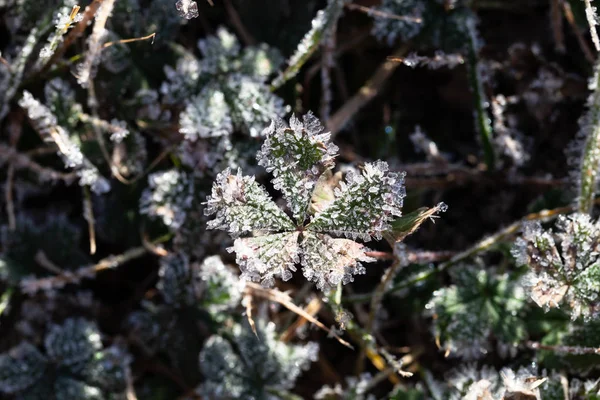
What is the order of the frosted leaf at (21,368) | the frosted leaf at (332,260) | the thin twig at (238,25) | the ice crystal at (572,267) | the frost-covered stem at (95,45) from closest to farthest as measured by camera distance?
the frosted leaf at (332,260)
the ice crystal at (572,267)
the frost-covered stem at (95,45)
the frosted leaf at (21,368)
the thin twig at (238,25)

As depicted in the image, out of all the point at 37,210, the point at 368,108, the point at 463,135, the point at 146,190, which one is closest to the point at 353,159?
the point at 368,108

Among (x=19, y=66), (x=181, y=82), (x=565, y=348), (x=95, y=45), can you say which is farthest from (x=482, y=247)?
(x=19, y=66)

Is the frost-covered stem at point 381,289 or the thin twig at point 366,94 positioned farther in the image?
the thin twig at point 366,94

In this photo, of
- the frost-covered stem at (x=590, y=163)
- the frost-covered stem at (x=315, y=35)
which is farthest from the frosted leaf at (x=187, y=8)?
the frost-covered stem at (x=590, y=163)

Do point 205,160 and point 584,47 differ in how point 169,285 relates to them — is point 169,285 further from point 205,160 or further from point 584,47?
point 584,47

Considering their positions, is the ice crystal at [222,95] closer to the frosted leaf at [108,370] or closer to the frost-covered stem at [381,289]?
the frost-covered stem at [381,289]

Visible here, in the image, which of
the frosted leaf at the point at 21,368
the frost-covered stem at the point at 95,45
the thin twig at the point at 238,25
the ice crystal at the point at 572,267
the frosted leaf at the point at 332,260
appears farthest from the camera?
the thin twig at the point at 238,25

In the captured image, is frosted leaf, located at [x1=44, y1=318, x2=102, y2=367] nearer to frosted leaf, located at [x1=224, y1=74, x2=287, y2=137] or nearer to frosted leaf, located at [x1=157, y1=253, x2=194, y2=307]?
frosted leaf, located at [x1=157, y1=253, x2=194, y2=307]
